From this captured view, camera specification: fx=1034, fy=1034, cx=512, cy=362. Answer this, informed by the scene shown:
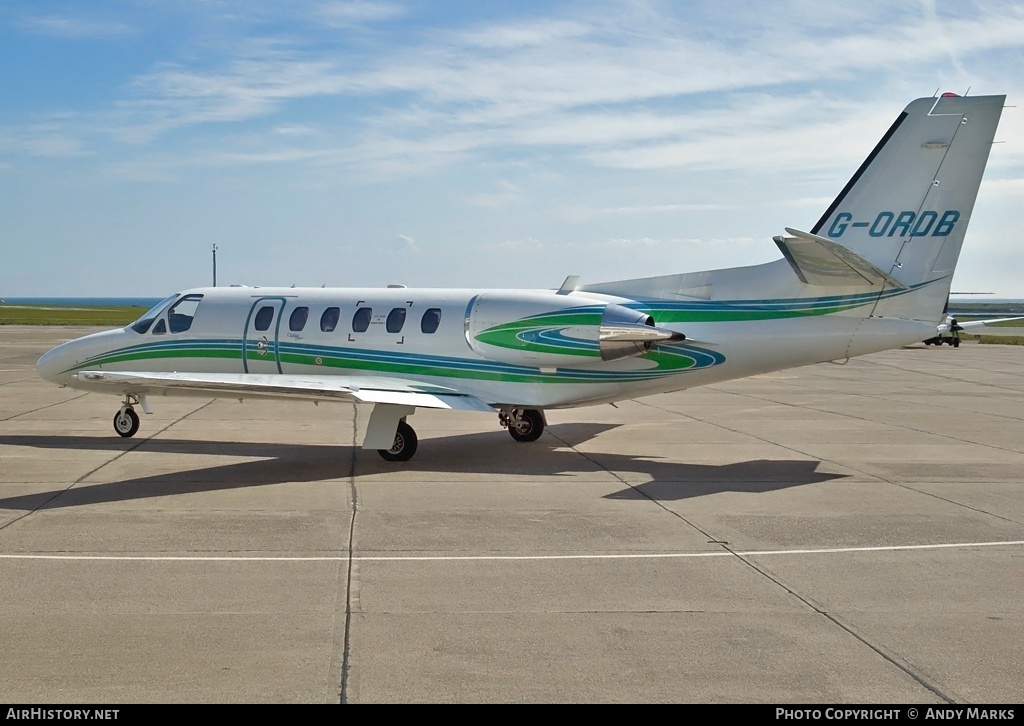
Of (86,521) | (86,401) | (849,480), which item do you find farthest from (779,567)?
(86,401)

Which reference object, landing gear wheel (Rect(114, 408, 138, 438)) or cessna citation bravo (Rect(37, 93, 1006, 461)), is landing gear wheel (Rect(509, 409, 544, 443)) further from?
landing gear wheel (Rect(114, 408, 138, 438))

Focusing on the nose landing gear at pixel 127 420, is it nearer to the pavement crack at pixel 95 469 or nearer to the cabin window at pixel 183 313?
the pavement crack at pixel 95 469

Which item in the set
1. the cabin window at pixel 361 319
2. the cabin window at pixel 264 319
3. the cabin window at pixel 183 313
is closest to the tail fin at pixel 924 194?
the cabin window at pixel 361 319

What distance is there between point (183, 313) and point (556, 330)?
735 cm

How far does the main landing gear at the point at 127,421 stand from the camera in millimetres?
18094

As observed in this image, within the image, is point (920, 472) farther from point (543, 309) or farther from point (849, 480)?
point (543, 309)

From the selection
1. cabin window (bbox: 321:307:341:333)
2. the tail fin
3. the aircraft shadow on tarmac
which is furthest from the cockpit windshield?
the tail fin

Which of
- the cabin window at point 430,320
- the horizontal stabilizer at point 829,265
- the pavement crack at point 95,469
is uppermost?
the horizontal stabilizer at point 829,265

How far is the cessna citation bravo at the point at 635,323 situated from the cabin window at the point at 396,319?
30mm

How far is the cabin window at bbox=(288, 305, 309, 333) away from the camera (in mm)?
17797

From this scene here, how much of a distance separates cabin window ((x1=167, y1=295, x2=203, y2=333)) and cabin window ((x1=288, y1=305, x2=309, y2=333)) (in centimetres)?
210

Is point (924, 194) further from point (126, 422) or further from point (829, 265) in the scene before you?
point (126, 422)

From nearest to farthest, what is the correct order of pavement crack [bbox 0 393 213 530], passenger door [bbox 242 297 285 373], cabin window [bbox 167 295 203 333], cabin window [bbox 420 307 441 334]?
pavement crack [bbox 0 393 213 530], cabin window [bbox 420 307 441 334], passenger door [bbox 242 297 285 373], cabin window [bbox 167 295 203 333]

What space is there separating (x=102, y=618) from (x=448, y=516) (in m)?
4.61
